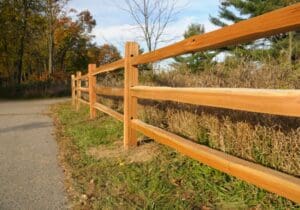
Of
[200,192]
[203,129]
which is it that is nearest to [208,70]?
[203,129]

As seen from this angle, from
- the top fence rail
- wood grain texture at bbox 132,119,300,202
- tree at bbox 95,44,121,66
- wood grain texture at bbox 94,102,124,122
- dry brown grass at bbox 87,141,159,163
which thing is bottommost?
dry brown grass at bbox 87,141,159,163

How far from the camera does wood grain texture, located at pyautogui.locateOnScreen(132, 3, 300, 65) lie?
7.84ft

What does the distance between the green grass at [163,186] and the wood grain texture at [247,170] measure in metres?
0.36

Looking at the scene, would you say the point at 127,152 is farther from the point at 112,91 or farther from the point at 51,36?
the point at 51,36

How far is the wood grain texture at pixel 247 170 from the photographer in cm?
246

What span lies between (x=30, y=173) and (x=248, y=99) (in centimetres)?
314

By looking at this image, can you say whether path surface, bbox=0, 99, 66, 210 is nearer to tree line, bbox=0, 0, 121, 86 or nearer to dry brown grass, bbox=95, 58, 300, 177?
dry brown grass, bbox=95, 58, 300, 177

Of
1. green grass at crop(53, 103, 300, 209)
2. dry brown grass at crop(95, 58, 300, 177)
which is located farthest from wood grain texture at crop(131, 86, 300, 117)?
green grass at crop(53, 103, 300, 209)

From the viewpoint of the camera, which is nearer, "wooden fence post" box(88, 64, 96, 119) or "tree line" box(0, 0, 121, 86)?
"wooden fence post" box(88, 64, 96, 119)

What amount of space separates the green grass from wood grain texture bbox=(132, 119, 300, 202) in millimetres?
357

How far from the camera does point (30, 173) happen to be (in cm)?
501

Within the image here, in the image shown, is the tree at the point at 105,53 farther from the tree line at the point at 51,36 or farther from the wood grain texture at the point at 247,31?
the wood grain texture at the point at 247,31

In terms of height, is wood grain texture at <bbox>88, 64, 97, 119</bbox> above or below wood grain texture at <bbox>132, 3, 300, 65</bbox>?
below

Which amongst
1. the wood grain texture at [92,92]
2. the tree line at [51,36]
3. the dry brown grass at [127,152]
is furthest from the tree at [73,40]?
the dry brown grass at [127,152]
